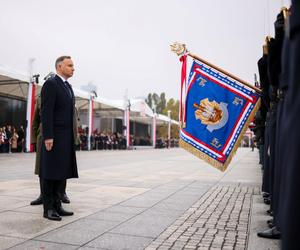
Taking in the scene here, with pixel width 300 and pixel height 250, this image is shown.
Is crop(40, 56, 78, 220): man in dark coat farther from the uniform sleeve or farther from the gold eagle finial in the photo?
the gold eagle finial

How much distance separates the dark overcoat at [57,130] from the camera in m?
4.42

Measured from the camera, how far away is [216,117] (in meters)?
5.47

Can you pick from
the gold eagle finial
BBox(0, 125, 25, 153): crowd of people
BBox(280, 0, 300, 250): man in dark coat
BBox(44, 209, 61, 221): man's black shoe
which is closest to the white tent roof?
BBox(0, 125, 25, 153): crowd of people

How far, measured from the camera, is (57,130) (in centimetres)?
455

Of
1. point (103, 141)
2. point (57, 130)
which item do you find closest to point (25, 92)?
point (103, 141)

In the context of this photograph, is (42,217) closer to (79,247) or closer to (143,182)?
(79,247)

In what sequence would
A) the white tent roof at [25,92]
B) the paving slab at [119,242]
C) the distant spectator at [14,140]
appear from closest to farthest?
the paving slab at [119,242] → the white tent roof at [25,92] → the distant spectator at [14,140]

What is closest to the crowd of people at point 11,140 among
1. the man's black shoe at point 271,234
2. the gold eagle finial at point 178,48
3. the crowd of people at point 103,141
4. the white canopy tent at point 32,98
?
the white canopy tent at point 32,98

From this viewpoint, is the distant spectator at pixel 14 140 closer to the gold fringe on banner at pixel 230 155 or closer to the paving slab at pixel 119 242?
the gold fringe on banner at pixel 230 155

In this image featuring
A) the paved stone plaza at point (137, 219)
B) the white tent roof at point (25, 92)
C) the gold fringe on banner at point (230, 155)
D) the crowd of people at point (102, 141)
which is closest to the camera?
the paved stone plaza at point (137, 219)

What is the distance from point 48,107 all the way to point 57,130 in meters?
0.30

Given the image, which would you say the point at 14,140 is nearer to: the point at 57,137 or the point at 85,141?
the point at 85,141

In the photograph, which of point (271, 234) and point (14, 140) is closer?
point (271, 234)

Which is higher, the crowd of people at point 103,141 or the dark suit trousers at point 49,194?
the crowd of people at point 103,141
